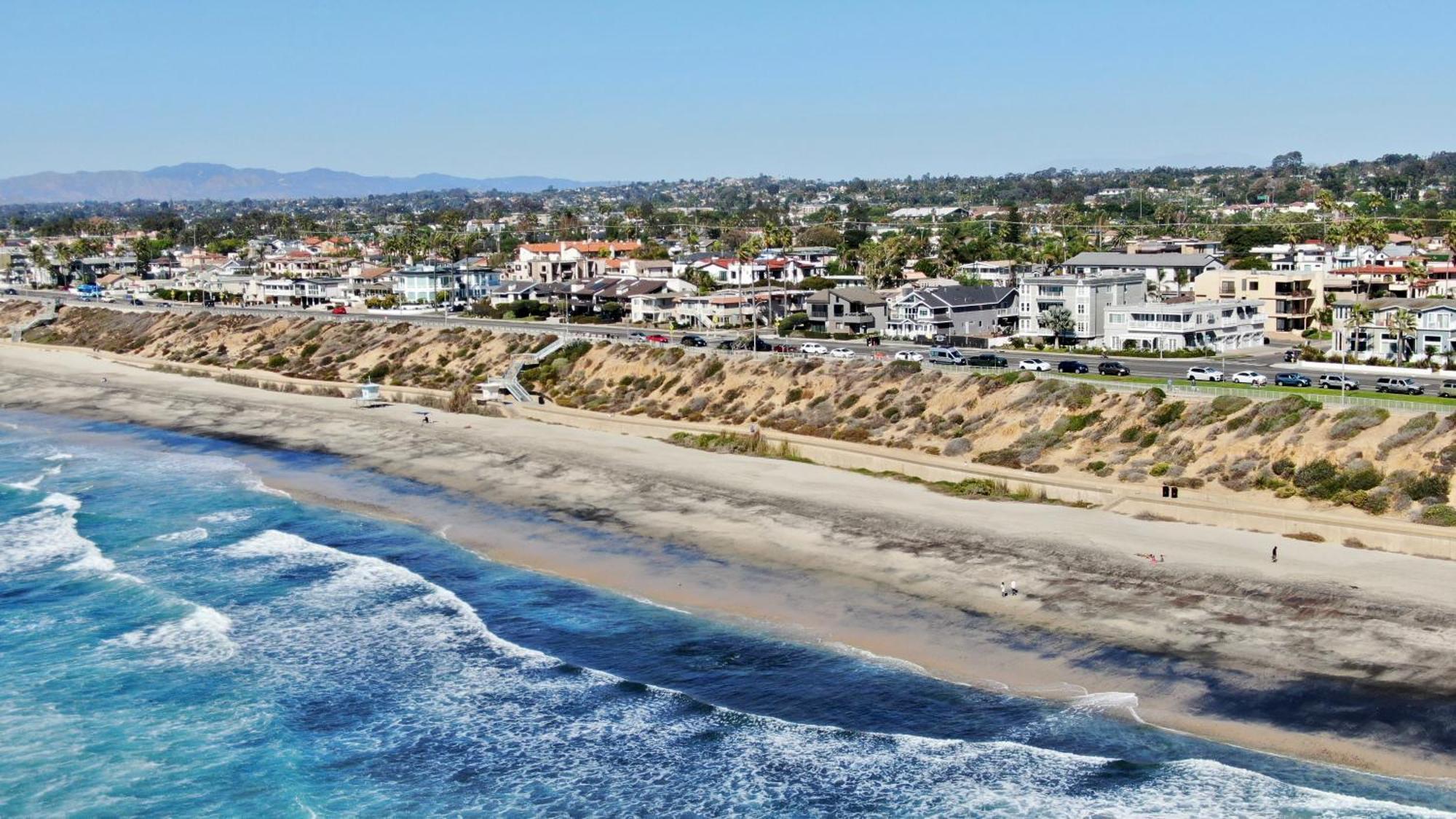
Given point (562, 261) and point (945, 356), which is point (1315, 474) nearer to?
point (945, 356)

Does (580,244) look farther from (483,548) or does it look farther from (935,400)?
(483,548)

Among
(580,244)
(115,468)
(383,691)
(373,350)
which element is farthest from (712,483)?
(580,244)

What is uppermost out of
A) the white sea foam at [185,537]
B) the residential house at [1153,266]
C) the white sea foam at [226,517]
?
the residential house at [1153,266]

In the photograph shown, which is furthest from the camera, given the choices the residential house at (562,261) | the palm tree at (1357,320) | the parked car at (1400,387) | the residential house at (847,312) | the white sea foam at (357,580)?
the residential house at (562,261)

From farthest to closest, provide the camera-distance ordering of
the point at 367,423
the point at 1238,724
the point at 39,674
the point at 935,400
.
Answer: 1. the point at 367,423
2. the point at 935,400
3. the point at 39,674
4. the point at 1238,724

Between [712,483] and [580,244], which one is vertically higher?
[580,244]

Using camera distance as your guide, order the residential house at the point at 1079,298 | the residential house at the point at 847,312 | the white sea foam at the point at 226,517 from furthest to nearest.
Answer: the residential house at the point at 847,312, the residential house at the point at 1079,298, the white sea foam at the point at 226,517

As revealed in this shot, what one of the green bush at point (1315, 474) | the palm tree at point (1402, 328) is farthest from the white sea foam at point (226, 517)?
the palm tree at point (1402, 328)

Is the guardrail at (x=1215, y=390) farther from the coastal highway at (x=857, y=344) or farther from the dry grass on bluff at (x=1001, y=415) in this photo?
the coastal highway at (x=857, y=344)
